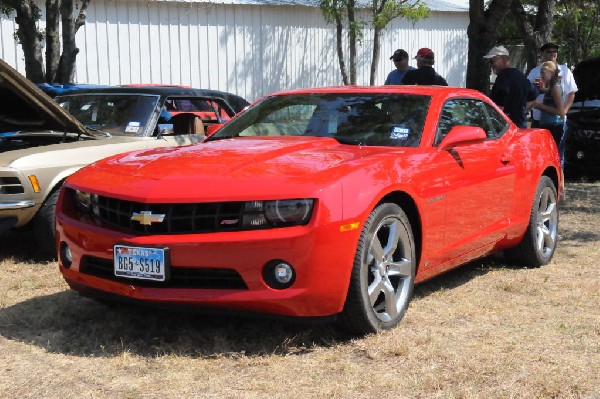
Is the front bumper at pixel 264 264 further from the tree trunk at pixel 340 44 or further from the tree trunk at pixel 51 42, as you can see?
the tree trunk at pixel 340 44

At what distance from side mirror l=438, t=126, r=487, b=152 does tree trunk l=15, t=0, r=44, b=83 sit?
9.08 metres

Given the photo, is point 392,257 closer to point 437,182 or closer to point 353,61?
point 437,182

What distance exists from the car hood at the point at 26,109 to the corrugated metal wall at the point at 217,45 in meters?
10.4

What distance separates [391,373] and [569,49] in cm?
2668

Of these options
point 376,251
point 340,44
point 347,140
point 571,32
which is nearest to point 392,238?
point 376,251

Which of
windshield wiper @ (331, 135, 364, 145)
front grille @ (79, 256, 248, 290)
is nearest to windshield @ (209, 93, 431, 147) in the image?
windshield wiper @ (331, 135, 364, 145)

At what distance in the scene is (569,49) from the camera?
93.0 ft

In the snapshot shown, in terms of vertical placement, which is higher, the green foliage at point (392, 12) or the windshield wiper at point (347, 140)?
the green foliage at point (392, 12)

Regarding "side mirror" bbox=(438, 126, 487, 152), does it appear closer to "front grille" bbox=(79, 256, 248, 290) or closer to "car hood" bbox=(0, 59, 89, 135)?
"front grille" bbox=(79, 256, 248, 290)

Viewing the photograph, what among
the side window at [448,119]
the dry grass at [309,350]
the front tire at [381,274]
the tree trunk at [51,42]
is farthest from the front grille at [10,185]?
the tree trunk at [51,42]

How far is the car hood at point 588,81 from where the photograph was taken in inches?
464

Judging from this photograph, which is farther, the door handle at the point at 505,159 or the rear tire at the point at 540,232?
the rear tire at the point at 540,232

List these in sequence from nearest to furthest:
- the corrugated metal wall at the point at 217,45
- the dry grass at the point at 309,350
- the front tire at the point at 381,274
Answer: the dry grass at the point at 309,350 < the front tire at the point at 381,274 < the corrugated metal wall at the point at 217,45

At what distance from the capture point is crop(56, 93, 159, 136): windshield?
7316mm
